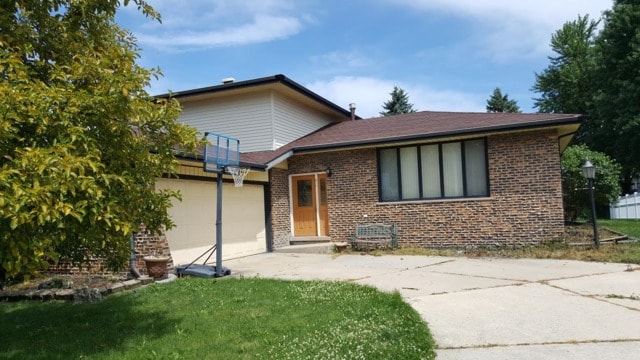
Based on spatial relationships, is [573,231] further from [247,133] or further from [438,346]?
[438,346]

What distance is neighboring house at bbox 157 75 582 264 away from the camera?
13.1m

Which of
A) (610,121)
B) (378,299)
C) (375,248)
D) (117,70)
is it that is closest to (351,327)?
(378,299)

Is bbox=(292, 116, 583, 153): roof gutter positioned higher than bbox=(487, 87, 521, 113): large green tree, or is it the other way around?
bbox=(487, 87, 521, 113): large green tree

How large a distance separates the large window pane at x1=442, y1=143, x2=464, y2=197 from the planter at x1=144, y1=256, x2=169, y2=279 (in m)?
8.26

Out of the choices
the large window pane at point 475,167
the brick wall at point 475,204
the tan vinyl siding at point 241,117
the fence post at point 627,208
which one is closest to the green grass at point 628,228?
the brick wall at point 475,204

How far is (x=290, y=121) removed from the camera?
57.5 ft

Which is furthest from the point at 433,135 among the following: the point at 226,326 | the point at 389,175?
the point at 226,326

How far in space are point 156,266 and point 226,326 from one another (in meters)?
4.37

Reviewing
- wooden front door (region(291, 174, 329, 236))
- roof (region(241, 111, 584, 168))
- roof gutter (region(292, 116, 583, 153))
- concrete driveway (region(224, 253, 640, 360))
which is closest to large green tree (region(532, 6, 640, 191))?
roof (region(241, 111, 584, 168))

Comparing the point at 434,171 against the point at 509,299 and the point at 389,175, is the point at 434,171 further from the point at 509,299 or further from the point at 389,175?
the point at 509,299

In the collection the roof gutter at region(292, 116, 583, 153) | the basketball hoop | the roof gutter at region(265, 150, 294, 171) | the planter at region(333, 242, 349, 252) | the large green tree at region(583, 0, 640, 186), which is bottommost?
the planter at region(333, 242, 349, 252)

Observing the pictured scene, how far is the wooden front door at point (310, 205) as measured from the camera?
16219 mm

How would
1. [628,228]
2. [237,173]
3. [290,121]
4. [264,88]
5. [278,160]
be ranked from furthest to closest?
[628,228] < [290,121] < [264,88] < [278,160] < [237,173]

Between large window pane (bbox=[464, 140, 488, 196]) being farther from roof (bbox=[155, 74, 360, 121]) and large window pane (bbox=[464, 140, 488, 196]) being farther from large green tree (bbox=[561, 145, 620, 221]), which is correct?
large green tree (bbox=[561, 145, 620, 221])
